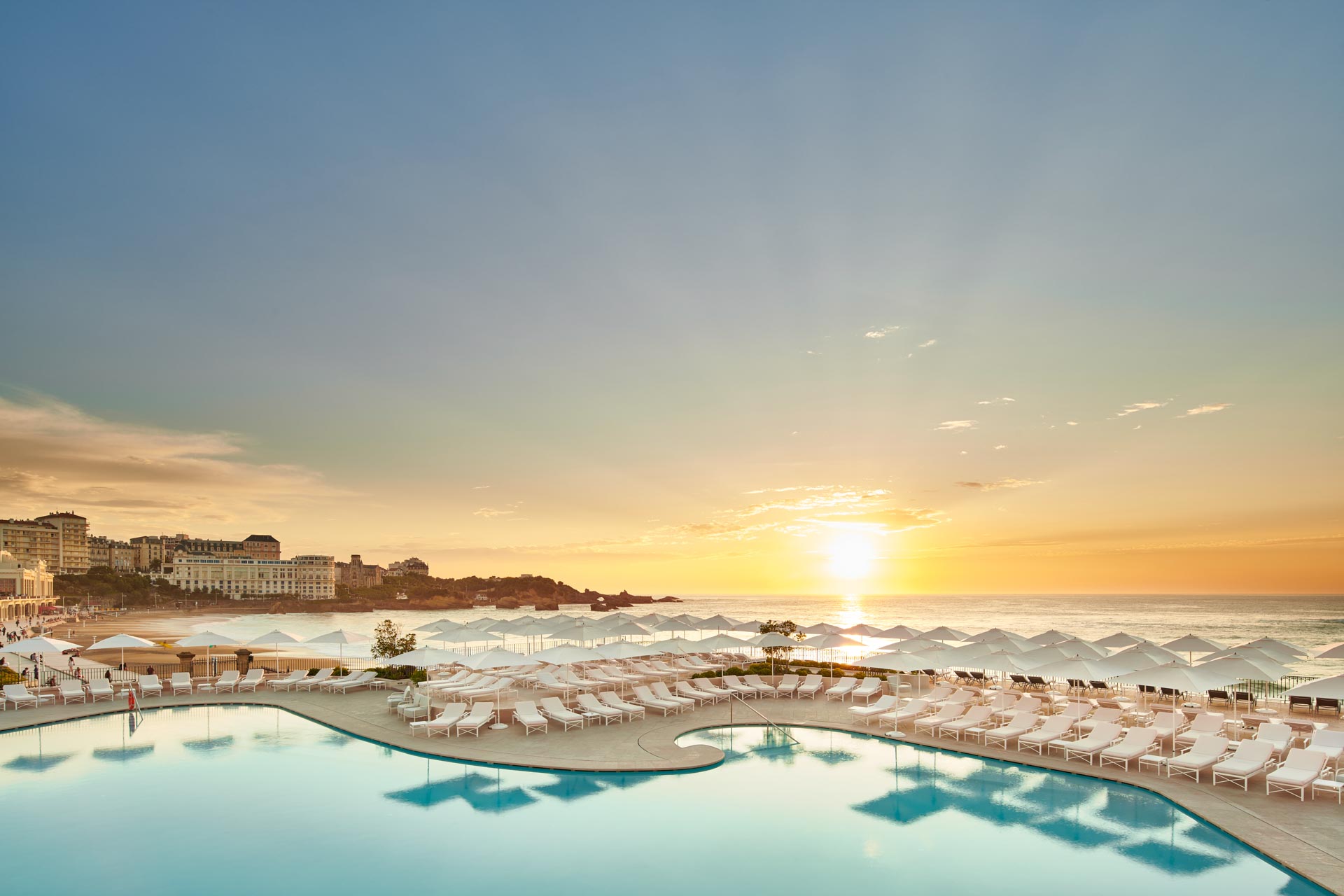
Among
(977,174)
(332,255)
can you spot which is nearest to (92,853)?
(332,255)

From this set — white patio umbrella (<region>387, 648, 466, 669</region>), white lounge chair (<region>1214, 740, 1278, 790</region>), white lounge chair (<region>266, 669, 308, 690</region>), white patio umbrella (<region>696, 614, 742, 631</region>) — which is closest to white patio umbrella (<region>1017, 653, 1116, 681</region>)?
white lounge chair (<region>1214, 740, 1278, 790</region>)

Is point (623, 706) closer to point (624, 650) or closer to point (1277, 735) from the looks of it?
point (624, 650)

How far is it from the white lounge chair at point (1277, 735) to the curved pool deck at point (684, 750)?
1.69m

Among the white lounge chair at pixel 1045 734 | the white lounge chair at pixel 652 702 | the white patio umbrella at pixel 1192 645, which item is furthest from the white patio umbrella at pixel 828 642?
the white patio umbrella at pixel 1192 645

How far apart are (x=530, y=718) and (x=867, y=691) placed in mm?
8650

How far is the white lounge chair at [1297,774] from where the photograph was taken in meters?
10.4

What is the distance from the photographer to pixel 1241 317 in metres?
17.4

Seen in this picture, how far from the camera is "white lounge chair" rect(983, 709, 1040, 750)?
13625 mm

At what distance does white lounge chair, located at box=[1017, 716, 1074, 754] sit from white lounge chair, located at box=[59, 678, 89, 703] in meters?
22.2

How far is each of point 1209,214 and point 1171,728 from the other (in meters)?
11.0

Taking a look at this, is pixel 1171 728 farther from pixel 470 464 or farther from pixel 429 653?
pixel 470 464

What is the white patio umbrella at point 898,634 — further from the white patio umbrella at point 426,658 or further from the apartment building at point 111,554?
the apartment building at point 111,554

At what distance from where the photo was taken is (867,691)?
18250 millimetres

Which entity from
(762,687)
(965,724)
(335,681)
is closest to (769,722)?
(762,687)
